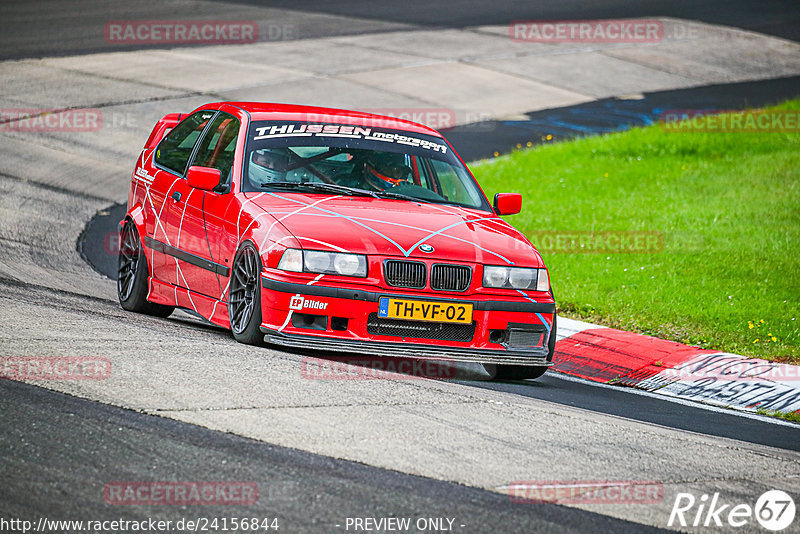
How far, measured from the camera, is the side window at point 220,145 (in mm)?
8320

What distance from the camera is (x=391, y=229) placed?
290 inches

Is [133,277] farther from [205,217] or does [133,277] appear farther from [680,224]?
[680,224]

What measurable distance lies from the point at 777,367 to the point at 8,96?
47.7 feet

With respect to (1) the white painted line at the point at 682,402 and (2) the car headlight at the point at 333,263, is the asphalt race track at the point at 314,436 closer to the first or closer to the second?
(1) the white painted line at the point at 682,402

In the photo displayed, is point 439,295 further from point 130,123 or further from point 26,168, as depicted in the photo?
point 130,123

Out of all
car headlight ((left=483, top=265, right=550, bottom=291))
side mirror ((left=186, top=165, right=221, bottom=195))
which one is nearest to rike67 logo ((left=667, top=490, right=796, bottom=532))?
car headlight ((left=483, top=265, right=550, bottom=291))

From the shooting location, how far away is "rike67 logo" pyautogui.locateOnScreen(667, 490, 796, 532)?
498 centimetres

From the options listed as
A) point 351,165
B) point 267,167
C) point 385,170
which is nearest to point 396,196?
point 385,170

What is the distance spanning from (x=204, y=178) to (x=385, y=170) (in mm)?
1325

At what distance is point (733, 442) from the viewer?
264 inches

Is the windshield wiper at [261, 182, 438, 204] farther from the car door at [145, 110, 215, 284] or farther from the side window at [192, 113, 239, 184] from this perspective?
the car door at [145, 110, 215, 284]

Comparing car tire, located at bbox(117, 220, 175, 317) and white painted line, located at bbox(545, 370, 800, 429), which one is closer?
white painted line, located at bbox(545, 370, 800, 429)

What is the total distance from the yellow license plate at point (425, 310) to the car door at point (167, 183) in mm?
2071

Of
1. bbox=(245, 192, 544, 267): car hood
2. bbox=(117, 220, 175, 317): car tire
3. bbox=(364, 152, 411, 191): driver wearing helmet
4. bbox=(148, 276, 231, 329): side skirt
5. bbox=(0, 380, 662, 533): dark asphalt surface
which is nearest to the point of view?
bbox=(0, 380, 662, 533): dark asphalt surface
